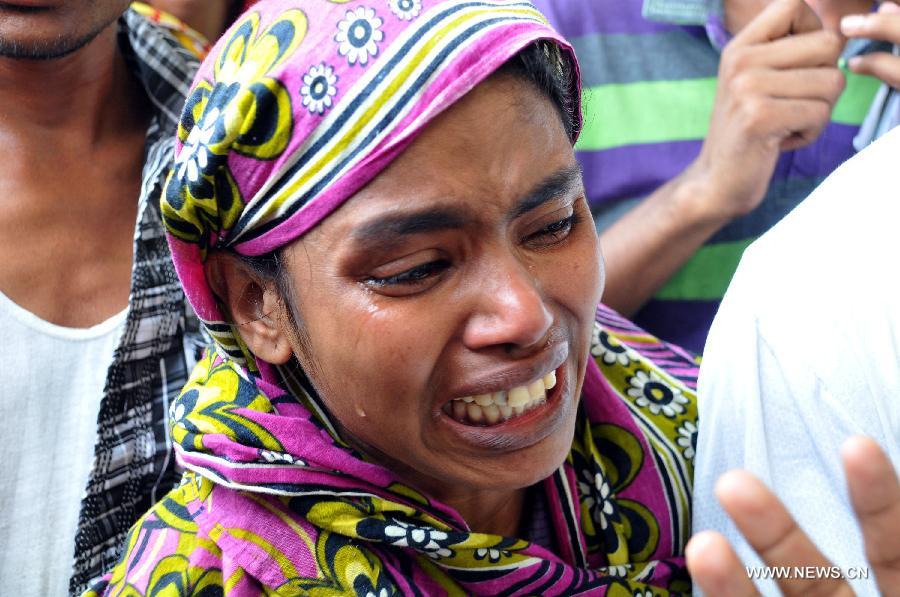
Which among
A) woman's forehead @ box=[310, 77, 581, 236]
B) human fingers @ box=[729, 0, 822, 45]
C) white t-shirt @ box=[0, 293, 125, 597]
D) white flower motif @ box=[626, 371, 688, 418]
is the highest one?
woman's forehead @ box=[310, 77, 581, 236]

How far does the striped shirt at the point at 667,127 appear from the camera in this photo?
263 cm

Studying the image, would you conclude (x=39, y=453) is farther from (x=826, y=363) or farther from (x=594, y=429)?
(x=826, y=363)

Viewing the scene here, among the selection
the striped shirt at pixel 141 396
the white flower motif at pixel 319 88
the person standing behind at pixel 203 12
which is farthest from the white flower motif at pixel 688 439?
the person standing behind at pixel 203 12

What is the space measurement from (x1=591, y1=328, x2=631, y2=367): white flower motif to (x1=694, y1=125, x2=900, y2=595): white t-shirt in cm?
30

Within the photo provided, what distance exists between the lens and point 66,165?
7.43ft

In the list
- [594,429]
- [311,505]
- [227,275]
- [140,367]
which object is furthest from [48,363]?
[594,429]

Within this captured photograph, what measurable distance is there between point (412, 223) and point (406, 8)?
29cm

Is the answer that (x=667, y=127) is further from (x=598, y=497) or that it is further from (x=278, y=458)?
(x=278, y=458)

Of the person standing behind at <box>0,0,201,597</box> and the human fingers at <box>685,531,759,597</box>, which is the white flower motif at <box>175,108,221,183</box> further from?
the human fingers at <box>685,531,759,597</box>

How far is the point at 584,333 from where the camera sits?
5.04 ft

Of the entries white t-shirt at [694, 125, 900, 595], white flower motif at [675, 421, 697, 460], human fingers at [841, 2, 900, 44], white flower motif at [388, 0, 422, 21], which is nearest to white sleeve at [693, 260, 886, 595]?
white t-shirt at [694, 125, 900, 595]

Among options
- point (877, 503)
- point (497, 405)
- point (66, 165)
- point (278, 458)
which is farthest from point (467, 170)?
point (66, 165)

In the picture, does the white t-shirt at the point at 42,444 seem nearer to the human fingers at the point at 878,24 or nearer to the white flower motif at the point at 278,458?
the white flower motif at the point at 278,458

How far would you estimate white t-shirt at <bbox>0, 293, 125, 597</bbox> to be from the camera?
2008 mm
